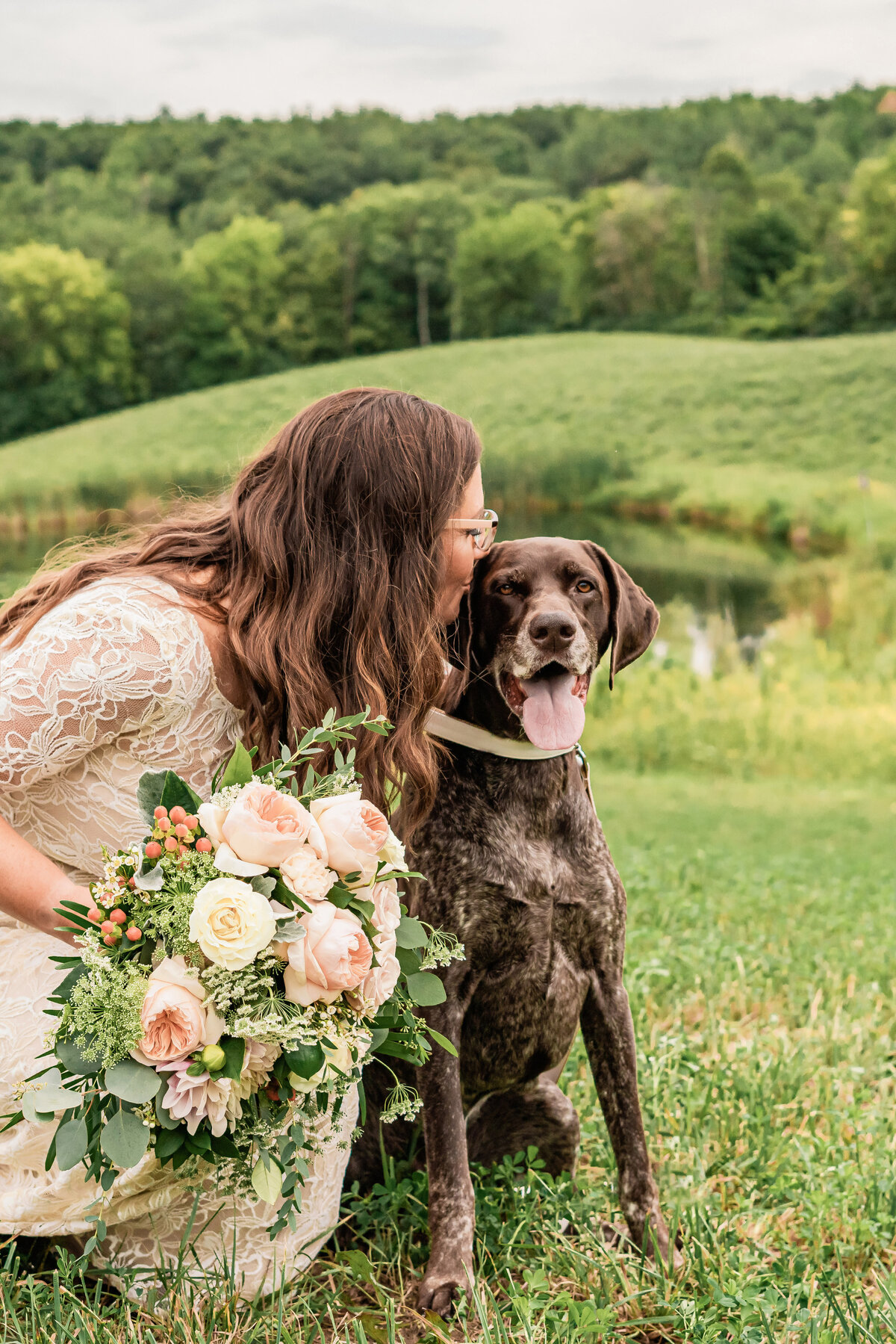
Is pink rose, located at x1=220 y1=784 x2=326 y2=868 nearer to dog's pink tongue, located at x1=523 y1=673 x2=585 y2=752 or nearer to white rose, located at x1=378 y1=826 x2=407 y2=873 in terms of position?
white rose, located at x1=378 y1=826 x2=407 y2=873

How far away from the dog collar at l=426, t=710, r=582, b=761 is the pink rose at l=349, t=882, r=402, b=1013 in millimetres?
631

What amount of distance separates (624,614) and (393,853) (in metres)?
1.06

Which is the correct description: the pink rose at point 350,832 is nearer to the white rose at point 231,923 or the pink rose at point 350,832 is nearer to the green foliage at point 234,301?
the white rose at point 231,923

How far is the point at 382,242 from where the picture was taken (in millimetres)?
40000

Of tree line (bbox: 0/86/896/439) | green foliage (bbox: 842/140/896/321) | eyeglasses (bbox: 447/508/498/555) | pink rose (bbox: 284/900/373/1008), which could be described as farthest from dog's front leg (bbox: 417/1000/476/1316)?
green foliage (bbox: 842/140/896/321)

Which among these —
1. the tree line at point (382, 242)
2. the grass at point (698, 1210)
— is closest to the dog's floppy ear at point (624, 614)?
the grass at point (698, 1210)

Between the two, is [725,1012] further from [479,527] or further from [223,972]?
[223,972]

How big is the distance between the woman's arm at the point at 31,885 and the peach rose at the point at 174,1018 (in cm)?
51

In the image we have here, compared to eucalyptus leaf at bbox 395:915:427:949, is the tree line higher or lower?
lower

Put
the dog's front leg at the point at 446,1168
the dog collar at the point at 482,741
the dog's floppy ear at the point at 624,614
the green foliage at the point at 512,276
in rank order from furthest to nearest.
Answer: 1. the green foliage at the point at 512,276
2. the dog's floppy ear at the point at 624,614
3. the dog collar at the point at 482,741
4. the dog's front leg at the point at 446,1168

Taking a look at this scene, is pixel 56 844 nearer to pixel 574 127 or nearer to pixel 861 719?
pixel 861 719

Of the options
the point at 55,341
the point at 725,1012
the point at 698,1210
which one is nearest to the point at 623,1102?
the point at 698,1210

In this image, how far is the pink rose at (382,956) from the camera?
1806mm

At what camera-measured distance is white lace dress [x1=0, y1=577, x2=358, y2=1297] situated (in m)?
2.21
